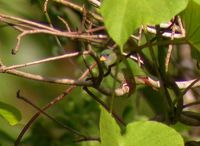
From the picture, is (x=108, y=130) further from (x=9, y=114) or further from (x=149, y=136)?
(x=9, y=114)

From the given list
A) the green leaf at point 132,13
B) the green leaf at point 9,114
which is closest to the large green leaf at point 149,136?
the green leaf at point 132,13

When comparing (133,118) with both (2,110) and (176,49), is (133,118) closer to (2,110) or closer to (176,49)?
(176,49)

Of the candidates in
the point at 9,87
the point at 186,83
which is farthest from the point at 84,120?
the point at 186,83

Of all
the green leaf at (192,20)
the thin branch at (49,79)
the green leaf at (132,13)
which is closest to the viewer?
the green leaf at (132,13)

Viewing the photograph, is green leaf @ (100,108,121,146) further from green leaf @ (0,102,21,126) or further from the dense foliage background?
green leaf @ (0,102,21,126)

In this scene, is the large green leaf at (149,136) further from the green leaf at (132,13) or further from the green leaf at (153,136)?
the green leaf at (132,13)

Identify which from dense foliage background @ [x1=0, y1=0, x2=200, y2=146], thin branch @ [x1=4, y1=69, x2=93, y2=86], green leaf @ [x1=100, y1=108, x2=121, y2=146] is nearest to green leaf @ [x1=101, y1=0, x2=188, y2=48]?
dense foliage background @ [x1=0, y1=0, x2=200, y2=146]
